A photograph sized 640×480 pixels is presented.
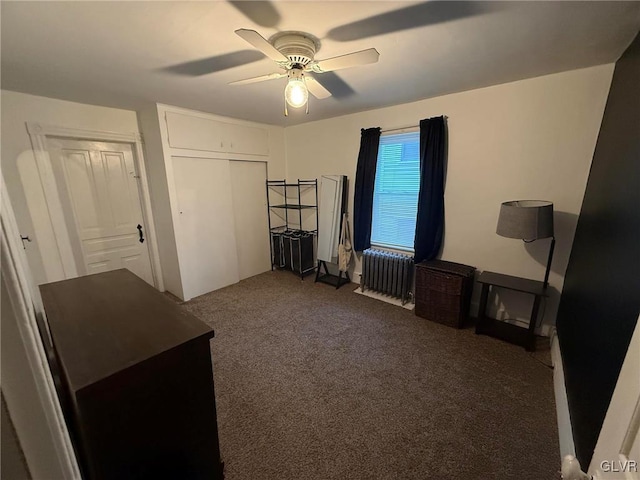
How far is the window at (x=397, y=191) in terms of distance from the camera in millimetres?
3158

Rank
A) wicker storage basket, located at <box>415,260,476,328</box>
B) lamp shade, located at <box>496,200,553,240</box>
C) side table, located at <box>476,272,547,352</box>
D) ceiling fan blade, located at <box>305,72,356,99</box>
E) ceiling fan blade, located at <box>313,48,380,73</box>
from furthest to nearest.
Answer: wicker storage basket, located at <box>415,260,476,328</box>, side table, located at <box>476,272,547,352</box>, ceiling fan blade, located at <box>305,72,356,99</box>, lamp shade, located at <box>496,200,553,240</box>, ceiling fan blade, located at <box>313,48,380,73</box>

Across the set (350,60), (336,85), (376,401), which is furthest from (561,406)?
(336,85)

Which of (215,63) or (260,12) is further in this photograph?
(215,63)

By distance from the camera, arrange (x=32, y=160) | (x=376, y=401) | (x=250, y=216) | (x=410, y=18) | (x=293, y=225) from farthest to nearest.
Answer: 1. (x=293, y=225)
2. (x=250, y=216)
3. (x=32, y=160)
4. (x=376, y=401)
5. (x=410, y=18)

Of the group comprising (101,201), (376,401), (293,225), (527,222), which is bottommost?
(376,401)

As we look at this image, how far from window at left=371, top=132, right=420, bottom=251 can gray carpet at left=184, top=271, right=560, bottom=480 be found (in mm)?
1089

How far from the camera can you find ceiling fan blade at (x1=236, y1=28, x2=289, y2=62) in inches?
48.0

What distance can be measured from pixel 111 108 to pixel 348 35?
2.91 metres

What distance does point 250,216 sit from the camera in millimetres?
4168

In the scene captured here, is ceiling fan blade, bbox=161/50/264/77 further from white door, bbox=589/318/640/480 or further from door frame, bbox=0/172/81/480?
white door, bbox=589/318/640/480

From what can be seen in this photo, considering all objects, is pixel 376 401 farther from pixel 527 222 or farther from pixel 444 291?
pixel 527 222

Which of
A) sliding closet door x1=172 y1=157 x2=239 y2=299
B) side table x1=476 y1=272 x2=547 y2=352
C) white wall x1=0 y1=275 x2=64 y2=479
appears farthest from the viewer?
sliding closet door x1=172 y1=157 x2=239 y2=299

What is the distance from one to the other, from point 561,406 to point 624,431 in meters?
1.63

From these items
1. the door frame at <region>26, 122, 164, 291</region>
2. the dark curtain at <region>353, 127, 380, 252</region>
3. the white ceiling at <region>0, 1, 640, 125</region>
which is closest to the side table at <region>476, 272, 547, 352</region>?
the dark curtain at <region>353, 127, 380, 252</region>
